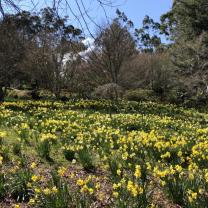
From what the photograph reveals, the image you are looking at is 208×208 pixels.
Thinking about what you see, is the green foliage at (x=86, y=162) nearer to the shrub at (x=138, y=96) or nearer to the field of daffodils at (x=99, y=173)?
the field of daffodils at (x=99, y=173)

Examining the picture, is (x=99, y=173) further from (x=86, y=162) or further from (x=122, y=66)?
(x=122, y=66)

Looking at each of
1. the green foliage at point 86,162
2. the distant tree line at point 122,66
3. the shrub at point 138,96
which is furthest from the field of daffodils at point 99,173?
the shrub at point 138,96

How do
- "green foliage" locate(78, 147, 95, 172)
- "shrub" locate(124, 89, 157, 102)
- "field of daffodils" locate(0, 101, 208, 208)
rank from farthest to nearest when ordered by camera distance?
"shrub" locate(124, 89, 157, 102) → "green foliage" locate(78, 147, 95, 172) → "field of daffodils" locate(0, 101, 208, 208)

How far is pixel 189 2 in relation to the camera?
97.7ft

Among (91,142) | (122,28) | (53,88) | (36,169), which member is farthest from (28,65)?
(36,169)

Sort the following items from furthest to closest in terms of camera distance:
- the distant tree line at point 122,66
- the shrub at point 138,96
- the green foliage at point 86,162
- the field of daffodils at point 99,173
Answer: the shrub at point 138,96, the distant tree line at point 122,66, the green foliage at point 86,162, the field of daffodils at point 99,173

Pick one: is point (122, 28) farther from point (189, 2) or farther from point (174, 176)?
point (174, 176)

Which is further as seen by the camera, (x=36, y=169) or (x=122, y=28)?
(x=122, y=28)

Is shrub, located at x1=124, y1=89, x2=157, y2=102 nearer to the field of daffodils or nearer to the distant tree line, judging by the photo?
the distant tree line

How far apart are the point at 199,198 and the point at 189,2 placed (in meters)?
27.1

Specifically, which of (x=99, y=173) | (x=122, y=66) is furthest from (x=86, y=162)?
(x=122, y=66)

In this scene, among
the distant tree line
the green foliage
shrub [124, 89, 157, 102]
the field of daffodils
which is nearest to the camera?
the field of daffodils

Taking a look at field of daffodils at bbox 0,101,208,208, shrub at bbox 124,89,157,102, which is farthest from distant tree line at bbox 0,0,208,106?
field of daffodils at bbox 0,101,208,208

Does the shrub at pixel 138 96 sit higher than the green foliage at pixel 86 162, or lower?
higher
